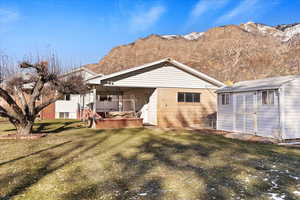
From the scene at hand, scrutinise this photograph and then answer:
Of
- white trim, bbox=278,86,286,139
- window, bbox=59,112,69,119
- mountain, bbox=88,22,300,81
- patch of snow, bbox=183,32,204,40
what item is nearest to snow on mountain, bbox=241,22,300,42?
mountain, bbox=88,22,300,81

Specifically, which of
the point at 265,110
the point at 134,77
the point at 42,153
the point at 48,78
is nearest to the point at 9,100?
the point at 48,78

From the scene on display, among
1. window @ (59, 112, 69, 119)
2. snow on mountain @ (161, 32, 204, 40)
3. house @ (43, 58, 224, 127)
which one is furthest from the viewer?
snow on mountain @ (161, 32, 204, 40)

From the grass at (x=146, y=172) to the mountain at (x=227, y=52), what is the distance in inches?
1063

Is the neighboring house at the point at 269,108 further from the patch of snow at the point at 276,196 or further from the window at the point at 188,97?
the patch of snow at the point at 276,196

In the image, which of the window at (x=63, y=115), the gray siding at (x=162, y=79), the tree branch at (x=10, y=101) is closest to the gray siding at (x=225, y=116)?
the gray siding at (x=162, y=79)

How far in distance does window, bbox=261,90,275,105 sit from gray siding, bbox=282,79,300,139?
49cm

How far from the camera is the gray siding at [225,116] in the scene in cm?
1229

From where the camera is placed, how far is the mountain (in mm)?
35500

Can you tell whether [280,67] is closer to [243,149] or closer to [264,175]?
[243,149]

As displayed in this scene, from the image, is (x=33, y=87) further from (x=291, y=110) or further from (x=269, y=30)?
(x=269, y=30)

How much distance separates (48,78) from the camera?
394 inches

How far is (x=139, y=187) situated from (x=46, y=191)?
5.42 ft

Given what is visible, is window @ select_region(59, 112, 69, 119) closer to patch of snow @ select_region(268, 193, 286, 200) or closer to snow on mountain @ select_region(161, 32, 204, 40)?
patch of snow @ select_region(268, 193, 286, 200)

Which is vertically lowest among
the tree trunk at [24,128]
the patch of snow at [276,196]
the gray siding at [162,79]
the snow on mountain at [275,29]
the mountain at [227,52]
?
the patch of snow at [276,196]
